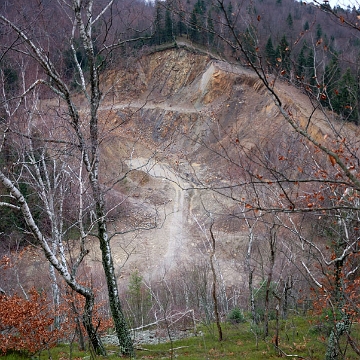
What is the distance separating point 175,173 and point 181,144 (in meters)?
23.4

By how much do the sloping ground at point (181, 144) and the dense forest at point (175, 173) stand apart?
56cm

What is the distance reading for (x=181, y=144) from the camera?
33375 mm

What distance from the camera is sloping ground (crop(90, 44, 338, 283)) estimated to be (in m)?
19.9

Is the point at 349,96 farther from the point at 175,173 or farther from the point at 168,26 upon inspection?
the point at 168,26

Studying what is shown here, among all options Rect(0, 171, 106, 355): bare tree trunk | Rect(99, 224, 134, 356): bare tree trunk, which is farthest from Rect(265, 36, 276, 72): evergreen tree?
Rect(99, 224, 134, 356): bare tree trunk

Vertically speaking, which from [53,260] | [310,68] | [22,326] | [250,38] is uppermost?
[310,68]

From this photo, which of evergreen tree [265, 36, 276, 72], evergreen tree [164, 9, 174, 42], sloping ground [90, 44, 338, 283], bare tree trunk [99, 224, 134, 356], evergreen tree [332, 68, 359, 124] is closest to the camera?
evergreen tree [265, 36, 276, 72]

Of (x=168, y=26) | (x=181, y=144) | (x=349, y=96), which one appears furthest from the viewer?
(x=181, y=144)

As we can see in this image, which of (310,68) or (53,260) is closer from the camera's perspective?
(53,260)

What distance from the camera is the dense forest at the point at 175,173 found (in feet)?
12.7

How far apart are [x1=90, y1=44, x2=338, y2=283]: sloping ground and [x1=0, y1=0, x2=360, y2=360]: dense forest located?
556 mm

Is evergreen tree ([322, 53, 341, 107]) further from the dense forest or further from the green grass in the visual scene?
the green grass

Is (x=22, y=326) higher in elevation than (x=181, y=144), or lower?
lower

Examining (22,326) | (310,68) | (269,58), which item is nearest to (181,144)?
(22,326)
